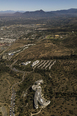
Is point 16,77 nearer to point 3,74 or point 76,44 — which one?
point 3,74

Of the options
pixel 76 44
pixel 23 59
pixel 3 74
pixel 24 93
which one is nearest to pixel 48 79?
pixel 24 93

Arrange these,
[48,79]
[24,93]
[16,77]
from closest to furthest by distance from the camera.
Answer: [24,93], [48,79], [16,77]

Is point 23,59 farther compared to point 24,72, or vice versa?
point 23,59

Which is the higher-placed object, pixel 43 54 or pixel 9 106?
pixel 43 54

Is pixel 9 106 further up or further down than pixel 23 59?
further down

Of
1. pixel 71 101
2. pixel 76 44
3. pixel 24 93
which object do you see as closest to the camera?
pixel 71 101

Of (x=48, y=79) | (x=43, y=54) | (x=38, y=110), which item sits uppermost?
(x=43, y=54)

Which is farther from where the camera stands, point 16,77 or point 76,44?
point 76,44

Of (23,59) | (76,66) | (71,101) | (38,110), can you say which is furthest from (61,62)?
(38,110)

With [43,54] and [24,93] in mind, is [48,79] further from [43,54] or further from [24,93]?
[43,54]
